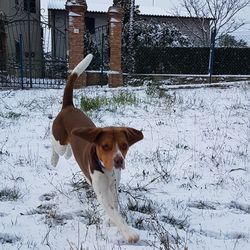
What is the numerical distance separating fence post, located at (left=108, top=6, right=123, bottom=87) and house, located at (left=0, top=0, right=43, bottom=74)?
2454 millimetres

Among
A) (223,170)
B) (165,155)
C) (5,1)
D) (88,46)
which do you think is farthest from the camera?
(5,1)

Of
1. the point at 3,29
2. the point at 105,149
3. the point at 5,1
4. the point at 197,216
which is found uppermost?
the point at 5,1

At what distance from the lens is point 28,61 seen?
18312 millimetres

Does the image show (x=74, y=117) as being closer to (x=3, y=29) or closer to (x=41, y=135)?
(x=41, y=135)

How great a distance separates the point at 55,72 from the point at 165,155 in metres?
12.6

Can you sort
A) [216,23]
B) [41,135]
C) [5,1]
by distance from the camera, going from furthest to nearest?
[216,23]
[5,1]
[41,135]

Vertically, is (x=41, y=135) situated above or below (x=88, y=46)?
below

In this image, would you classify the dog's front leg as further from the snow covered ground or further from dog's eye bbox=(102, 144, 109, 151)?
dog's eye bbox=(102, 144, 109, 151)

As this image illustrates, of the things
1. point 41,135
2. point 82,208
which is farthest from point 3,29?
point 82,208

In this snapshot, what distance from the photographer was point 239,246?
9.47ft

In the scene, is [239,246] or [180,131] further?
[180,131]

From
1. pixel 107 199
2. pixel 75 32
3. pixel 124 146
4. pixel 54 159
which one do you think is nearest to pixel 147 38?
pixel 75 32

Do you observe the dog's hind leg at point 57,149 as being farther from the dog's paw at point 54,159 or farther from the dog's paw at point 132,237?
the dog's paw at point 132,237

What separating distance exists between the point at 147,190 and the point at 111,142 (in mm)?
1367
